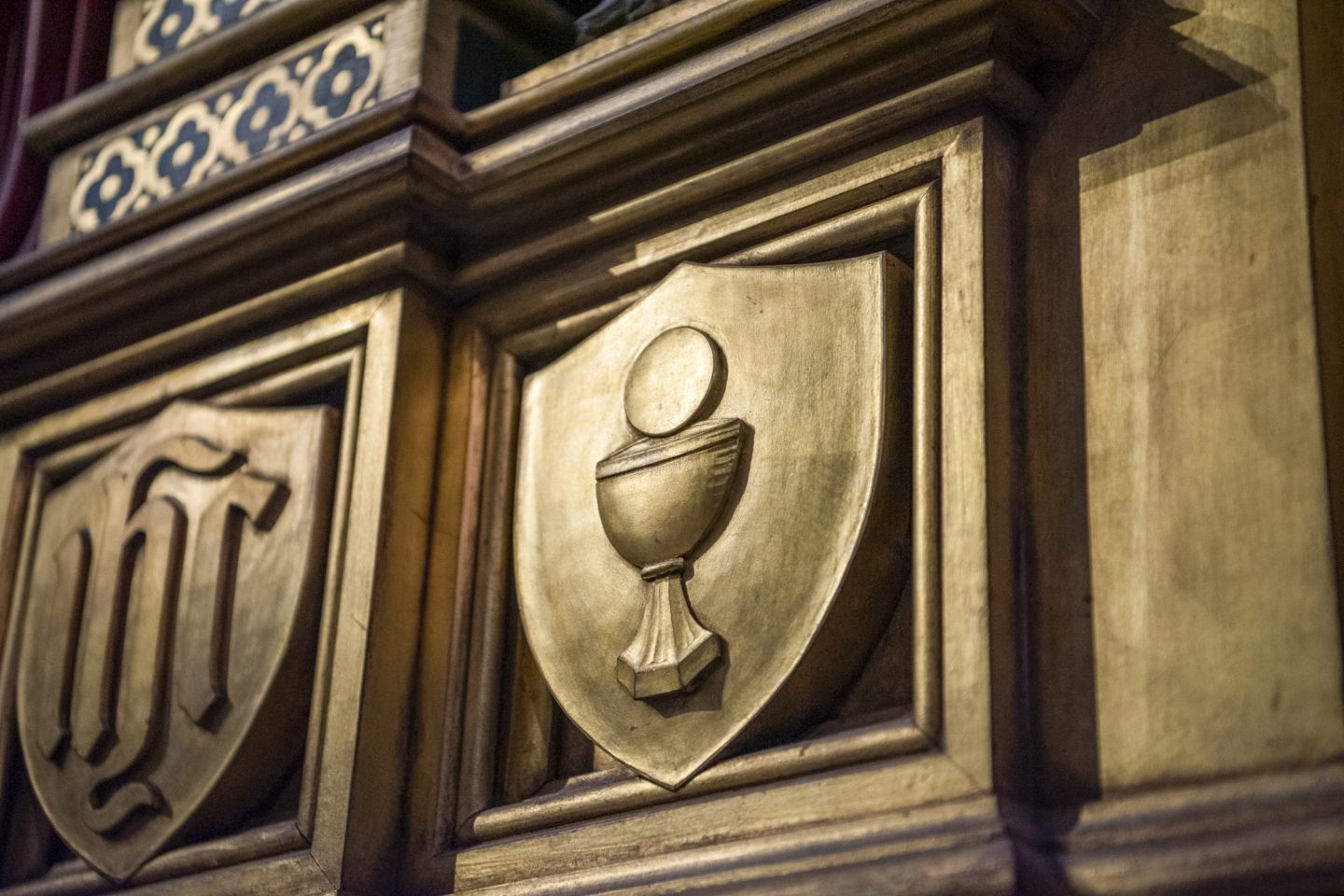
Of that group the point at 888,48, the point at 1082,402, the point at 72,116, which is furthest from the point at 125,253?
the point at 1082,402

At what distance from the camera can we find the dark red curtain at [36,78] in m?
2.31

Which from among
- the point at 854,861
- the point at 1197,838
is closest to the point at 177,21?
the point at 854,861

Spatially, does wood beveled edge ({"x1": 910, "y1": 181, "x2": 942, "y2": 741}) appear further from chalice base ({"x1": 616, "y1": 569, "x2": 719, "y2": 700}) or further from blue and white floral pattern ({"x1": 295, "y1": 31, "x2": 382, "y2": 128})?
blue and white floral pattern ({"x1": 295, "y1": 31, "x2": 382, "y2": 128})

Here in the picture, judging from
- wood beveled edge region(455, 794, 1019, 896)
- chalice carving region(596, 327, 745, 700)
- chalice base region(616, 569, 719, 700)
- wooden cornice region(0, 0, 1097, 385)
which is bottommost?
wood beveled edge region(455, 794, 1019, 896)

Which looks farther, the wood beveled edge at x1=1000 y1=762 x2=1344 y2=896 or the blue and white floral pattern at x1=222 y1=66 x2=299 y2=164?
the blue and white floral pattern at x1=222 y1=66 x2=299 y2=164

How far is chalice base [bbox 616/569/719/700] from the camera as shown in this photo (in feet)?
4.87

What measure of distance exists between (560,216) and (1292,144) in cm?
68

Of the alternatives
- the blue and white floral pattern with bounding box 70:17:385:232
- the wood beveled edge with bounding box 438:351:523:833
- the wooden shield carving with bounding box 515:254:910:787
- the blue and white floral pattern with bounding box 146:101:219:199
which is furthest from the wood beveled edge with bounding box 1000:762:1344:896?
the blue and white floral pattern with bounding box 146:101:219:199

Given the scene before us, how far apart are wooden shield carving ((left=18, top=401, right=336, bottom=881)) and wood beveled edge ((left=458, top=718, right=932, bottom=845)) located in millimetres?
268

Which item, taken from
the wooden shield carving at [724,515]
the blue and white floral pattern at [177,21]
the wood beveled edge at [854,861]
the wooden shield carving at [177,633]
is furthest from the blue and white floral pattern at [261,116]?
the wood beveled edge at [854,861]

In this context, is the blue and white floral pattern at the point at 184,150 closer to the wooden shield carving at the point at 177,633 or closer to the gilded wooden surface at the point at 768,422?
the gilded wooden surface at the point at 768,422

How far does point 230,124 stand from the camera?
78.9 inches

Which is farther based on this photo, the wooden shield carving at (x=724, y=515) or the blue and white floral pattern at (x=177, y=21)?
the blue and white floral pattern at (x=177, y=21)

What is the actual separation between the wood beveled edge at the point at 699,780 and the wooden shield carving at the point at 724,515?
0.02 metres
